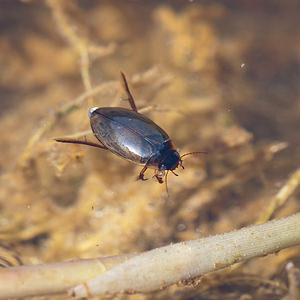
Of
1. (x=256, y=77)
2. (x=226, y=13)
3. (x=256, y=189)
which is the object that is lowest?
(x=256, y=189)

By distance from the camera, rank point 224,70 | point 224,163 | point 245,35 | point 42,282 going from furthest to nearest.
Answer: point 245,35, point 224,70, point 224,163, point 42,282

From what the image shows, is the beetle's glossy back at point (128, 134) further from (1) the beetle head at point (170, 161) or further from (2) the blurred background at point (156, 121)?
(2) the blurred background at point (156, 121)

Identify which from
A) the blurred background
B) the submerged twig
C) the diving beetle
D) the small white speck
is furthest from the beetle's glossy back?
the small white speck

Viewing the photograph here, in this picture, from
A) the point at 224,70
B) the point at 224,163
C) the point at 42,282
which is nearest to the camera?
the point at 42,282

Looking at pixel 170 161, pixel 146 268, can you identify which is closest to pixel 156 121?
pixel 170 161

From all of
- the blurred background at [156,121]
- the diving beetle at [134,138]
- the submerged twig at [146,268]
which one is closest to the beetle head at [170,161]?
the diving beetle at [134,138]

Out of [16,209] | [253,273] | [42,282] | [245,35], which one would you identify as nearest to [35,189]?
[16,209]

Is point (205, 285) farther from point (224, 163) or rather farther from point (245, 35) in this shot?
point (245, 35)
